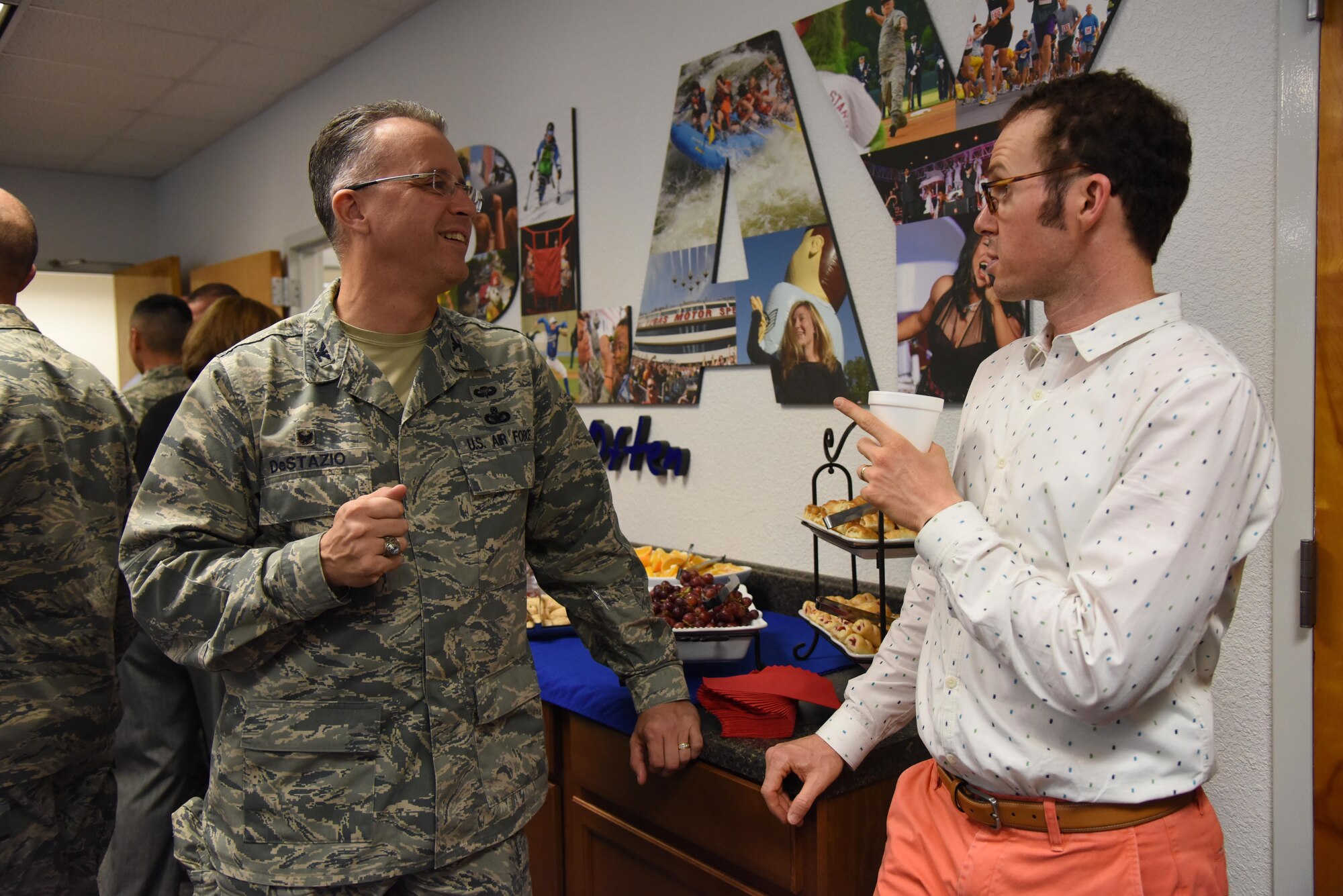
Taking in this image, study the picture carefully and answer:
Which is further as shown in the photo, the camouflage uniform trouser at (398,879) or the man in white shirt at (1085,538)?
the camouflage uniform trouser at (398,879)

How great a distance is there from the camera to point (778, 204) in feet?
7.65

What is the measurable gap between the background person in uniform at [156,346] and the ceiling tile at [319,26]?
1198 millimetres

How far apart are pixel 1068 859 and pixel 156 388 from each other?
313cm

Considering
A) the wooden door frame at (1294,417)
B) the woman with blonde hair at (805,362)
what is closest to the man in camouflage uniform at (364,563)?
the woman with blonde hair at (805,362)

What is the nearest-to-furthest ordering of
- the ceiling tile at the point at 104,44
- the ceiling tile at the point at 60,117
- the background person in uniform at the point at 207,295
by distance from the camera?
the ceiling tile at the point at 104,44 < the background person in uniform at the point at 207,295 < the ceiling tile at the point at 60,117

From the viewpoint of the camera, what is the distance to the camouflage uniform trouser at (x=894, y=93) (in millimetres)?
2033

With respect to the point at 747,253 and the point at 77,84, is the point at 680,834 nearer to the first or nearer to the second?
the point at 747,253

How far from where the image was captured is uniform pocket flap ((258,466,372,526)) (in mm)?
1306

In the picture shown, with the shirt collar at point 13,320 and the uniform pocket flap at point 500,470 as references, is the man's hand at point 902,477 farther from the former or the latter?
the shirt collar at point 13,320

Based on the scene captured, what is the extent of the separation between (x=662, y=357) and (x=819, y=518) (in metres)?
0.99

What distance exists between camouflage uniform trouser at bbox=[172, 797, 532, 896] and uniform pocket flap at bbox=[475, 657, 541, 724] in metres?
0.19

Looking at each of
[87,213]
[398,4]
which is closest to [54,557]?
[398,4]

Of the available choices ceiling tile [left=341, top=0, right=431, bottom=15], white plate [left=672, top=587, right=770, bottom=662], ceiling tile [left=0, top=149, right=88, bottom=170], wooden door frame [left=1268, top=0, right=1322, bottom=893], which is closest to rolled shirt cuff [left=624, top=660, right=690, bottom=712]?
white plate [left=672, top=587, right=770, bottom=662]

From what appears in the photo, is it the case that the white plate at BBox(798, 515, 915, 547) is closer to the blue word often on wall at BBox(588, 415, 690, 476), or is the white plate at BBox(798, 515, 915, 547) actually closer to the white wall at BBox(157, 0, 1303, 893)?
the white wall at BBox(157, 0, 1303, 893)
